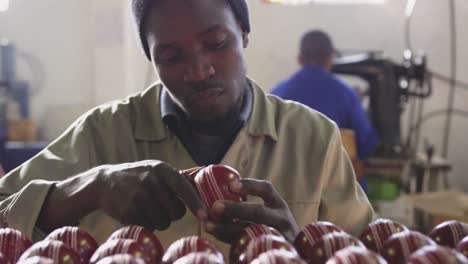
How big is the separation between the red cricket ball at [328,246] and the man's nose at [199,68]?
0.39m

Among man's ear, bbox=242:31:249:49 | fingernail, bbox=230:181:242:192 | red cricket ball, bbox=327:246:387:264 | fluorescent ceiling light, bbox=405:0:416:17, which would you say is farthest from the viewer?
fluorescent ceiling light, bbox=405:0:416:17

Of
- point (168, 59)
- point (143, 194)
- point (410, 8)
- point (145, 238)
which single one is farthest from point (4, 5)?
point (145, 238)

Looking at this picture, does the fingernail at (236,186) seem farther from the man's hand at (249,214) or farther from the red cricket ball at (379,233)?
the red cricket ball at (379,233)

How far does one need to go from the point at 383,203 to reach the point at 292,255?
2055mm

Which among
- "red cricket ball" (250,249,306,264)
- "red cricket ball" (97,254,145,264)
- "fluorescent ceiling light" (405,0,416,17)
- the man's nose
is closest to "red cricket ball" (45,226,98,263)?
"red cricket ball" (97,254,145,264)

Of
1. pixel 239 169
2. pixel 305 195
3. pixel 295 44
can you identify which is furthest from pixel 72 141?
pixel 295 44

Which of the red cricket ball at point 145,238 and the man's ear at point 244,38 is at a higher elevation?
the man's ear at point 244,38

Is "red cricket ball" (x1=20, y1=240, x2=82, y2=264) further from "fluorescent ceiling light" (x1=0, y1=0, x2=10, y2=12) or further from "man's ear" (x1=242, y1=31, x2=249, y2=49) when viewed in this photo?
"fluorescent ceiling light" (x1=0, y1=0, x2=10, y2=12)

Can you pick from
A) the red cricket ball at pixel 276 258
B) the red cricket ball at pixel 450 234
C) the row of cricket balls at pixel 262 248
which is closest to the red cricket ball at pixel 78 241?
the row of cricket balls at pixel 262 248

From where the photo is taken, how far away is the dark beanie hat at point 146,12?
104 centimetres

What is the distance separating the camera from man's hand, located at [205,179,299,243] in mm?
776

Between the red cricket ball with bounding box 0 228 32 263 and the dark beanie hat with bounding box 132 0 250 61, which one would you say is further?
the dark beanie hat with bounding box 132 0 250 61

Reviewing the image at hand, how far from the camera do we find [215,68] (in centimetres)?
100

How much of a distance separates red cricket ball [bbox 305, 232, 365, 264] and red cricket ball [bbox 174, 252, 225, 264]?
0.41 feet
